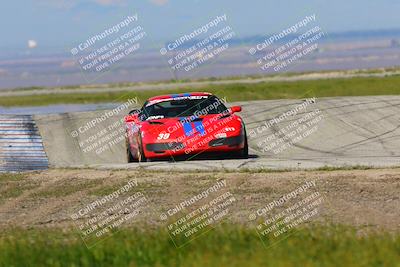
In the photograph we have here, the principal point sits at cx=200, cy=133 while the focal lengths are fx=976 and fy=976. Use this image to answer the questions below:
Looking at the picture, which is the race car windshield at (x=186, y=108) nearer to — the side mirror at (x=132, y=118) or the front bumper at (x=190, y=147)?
the side mirror at (x=132, y=118)

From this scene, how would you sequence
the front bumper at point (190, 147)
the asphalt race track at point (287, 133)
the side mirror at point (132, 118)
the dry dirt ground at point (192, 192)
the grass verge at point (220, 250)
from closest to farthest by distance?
the grass verge at point (220, 250), the dry dirt ground at point (192, 192), the front bumper at point (190, 147), the side mirror at point (132, 118), the asphalt race track at point (287, 133)

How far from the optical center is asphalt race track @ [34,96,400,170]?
74.9ft

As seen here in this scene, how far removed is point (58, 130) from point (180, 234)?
18659mm

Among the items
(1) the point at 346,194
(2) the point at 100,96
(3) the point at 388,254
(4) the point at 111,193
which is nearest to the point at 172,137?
(4) the point at 111,193

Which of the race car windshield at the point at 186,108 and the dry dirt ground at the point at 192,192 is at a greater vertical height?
the race car windshield at the point at 186,108

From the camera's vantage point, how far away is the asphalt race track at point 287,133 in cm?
2284

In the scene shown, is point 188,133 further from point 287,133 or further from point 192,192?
point 287,133

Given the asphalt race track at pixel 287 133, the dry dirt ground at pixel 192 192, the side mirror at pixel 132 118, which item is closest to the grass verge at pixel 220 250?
the dry dirt ground at pixel 192 192

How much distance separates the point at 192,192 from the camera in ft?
47.8

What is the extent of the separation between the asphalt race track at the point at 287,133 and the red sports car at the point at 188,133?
33 centimetres

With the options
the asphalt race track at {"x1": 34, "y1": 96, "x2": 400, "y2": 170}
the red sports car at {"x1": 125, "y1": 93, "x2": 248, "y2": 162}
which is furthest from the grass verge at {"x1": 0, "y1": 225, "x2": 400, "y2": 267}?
the red sports car at {"x1": 125, "y1": 93, "x2": 248, "y2": 162}

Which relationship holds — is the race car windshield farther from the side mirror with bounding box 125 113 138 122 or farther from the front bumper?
the front bumper

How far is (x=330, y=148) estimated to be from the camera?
23.6 meters

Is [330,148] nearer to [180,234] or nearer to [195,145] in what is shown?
[195,145]
